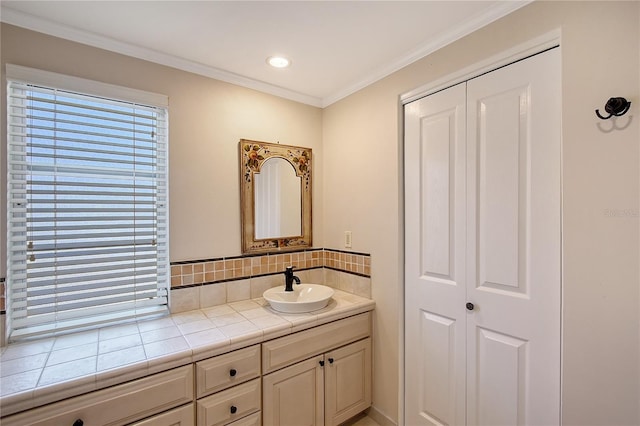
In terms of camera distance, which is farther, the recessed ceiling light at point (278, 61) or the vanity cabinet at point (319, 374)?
the recessed ceiling light at point (278, 61)

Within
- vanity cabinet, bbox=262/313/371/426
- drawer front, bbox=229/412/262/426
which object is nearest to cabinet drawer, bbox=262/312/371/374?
vanity cabinet, bbox=262/313/371/426

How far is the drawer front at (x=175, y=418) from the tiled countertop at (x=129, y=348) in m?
0.20

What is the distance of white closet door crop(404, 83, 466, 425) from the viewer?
1607 millimetres

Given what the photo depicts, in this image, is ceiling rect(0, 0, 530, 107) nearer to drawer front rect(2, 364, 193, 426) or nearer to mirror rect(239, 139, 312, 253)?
mirror rect(239, 139, 312, 253)

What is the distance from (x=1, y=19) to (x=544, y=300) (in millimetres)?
2758

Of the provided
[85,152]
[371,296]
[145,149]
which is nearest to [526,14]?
[371,296]

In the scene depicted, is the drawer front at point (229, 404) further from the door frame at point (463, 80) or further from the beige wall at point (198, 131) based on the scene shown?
the door frame at point (463, 80)

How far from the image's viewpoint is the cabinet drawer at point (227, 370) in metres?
1.41

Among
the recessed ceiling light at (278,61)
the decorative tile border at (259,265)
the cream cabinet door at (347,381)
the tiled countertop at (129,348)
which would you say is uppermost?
the recessed ceiling light at (278,61)

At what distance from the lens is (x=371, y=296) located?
2104 millimetres

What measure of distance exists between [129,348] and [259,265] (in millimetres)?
940

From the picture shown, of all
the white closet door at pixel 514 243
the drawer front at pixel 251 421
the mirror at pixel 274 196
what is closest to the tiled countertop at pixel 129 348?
the drawer front at pixel 251 421

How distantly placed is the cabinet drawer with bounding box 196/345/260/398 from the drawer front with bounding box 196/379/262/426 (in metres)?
0.03

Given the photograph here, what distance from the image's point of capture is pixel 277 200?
227 cm
